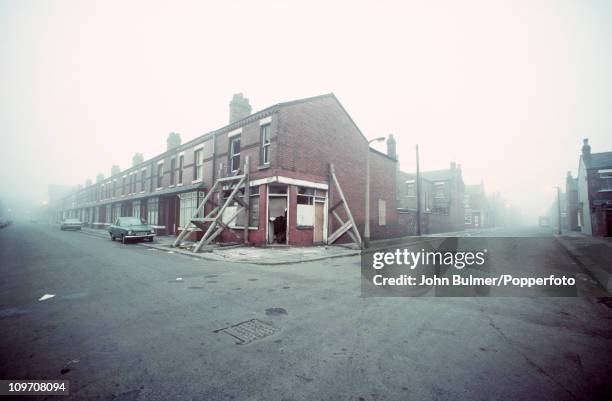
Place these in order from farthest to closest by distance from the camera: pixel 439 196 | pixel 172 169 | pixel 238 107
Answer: pixel 439 196, pixel 172 169, pixel 238 107

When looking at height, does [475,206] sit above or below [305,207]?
above

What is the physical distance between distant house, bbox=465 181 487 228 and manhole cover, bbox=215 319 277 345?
5958 cm

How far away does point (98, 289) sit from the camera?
6.04 m

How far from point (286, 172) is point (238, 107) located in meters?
8.25

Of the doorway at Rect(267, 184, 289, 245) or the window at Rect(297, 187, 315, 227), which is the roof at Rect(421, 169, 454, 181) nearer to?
the window at Rect(297, 187, 315, 227)

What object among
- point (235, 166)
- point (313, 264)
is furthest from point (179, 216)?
point (313, 264)

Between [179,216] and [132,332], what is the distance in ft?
65.5

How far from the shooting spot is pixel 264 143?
15.4 meters

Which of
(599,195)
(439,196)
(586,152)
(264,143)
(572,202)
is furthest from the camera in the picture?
(572,202)

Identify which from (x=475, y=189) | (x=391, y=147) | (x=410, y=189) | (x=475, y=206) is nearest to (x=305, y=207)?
(x=391, y=147)

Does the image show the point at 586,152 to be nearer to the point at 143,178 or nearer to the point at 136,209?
the point at 143,178

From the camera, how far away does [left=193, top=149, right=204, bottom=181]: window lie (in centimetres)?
2034

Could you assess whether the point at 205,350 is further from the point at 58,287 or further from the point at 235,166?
the point at 235,166

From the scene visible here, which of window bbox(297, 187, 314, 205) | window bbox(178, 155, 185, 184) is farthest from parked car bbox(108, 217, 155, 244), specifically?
window bbox(297, 187, 314, 205)
